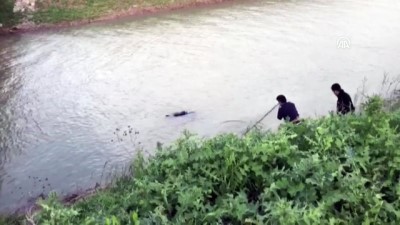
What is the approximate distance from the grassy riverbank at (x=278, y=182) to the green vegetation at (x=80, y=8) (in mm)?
19743

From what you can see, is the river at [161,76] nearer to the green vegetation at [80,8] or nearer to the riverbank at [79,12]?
the riverbank at [79,12]

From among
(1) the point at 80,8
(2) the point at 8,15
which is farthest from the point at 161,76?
(2) the point at 8,15

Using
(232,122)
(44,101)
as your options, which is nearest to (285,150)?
(232,122)

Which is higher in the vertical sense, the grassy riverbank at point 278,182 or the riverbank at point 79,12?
the grassy riverbank at point 278,182

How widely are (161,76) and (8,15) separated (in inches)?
421

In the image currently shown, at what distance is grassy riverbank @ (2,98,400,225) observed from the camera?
3.60 meters

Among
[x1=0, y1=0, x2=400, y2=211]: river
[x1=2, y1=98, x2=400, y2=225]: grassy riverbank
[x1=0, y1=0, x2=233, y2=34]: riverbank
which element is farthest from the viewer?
[x1=0, y1=0, x2=233, y2=34]: riverbank

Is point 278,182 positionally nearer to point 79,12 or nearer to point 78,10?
point 79,12

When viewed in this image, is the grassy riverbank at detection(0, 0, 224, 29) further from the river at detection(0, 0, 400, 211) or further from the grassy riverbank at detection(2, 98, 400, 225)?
the grassy riverbank at detection(2, 98, 400, 225)

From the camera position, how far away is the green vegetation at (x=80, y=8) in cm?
2310

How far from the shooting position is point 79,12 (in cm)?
2361

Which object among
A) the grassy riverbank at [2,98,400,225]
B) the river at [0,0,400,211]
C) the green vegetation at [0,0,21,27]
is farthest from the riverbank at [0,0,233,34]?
the grassy riverbank at [2,98,400,225]

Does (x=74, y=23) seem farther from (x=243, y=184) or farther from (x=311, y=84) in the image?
(x=243, y=184)

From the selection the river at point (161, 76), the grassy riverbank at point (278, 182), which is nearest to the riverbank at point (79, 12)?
the river at point (161, 76)
